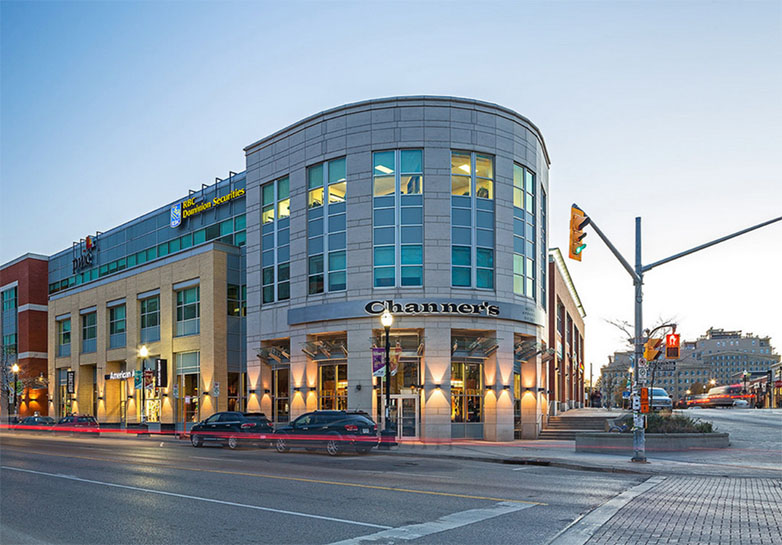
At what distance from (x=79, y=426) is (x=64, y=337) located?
18.7 m

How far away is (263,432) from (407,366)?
30.2 ft

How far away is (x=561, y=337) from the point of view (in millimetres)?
59719

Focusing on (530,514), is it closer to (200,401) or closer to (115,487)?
(115,487)

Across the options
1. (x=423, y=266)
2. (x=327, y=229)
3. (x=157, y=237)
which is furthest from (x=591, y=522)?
(x=157, y=237)

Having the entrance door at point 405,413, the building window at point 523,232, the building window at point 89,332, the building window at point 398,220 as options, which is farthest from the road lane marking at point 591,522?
the building window at point 89,332

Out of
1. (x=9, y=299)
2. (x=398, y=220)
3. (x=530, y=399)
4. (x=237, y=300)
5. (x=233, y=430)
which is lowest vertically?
(x=233, y=430)

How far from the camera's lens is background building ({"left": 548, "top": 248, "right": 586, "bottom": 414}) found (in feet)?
169

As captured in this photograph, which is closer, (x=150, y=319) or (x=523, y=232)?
(x=523, y=232)

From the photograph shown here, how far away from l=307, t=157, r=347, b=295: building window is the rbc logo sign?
1940cm

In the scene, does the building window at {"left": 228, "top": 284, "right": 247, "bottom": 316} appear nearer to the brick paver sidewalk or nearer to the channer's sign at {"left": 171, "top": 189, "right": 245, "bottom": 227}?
the channer's sign at {"left": 171, "top": 189, "right": 245, "bottom": 227}

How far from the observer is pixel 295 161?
4159 centimetres

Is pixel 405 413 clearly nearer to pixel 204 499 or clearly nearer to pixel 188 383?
pixel 188 383

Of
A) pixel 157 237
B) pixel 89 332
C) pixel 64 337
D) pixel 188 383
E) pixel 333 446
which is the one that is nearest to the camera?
pixel 333 446

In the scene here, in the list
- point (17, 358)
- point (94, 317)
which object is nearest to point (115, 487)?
point (94, 317)
